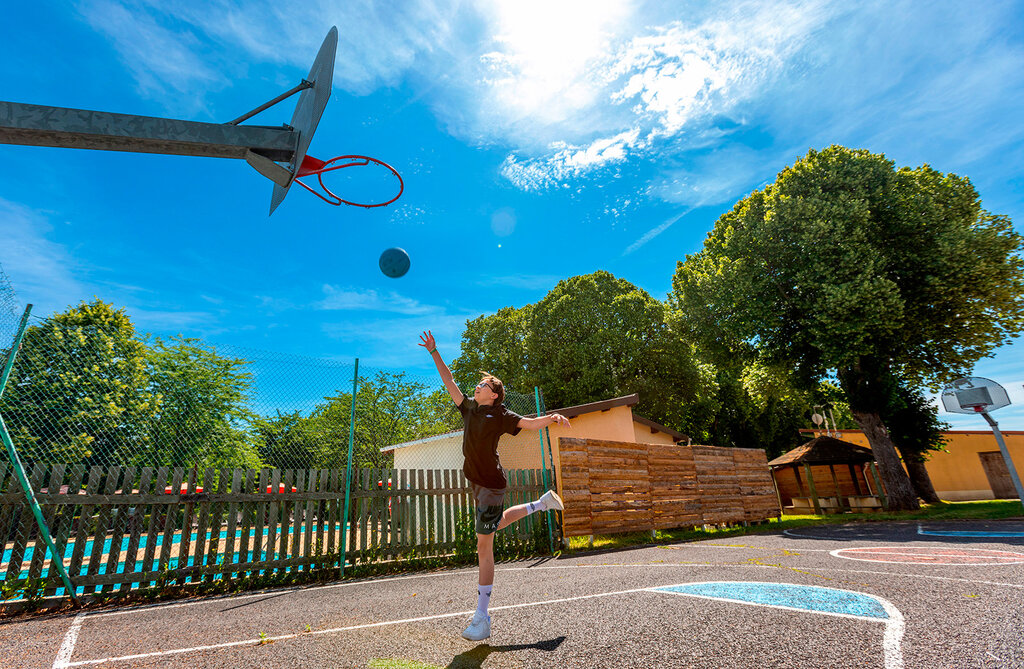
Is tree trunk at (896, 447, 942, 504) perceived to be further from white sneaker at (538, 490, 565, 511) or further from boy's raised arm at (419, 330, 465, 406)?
boy's raised arm at (419, 330, 465, 406)

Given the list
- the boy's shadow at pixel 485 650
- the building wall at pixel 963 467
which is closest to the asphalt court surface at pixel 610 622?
the boy's shadow at pixel 485 650

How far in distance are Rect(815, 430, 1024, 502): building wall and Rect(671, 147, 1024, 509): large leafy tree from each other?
1811 centimetres

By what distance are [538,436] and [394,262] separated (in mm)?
10522

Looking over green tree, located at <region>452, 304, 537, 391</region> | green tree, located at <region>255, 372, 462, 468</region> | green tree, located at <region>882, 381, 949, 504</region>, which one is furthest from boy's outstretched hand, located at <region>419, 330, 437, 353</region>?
green tree, located at <region>882, 381, 949, 504</region>

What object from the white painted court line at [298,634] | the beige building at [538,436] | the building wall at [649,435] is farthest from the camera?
the building wall at [649,435]

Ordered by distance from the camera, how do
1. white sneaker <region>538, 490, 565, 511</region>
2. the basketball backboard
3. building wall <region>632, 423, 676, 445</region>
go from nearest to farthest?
white sneaker <region>538, 490, 565, 511</region>
the basketball backboard
building wall <region>632, 423, 676, 445</region>

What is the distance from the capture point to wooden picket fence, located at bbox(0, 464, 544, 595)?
5.43 meters

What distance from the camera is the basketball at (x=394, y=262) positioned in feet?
19.7

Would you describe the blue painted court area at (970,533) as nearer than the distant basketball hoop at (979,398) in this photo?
Yes

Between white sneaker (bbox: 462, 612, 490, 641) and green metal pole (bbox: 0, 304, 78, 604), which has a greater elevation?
green metal pole (bbox: 0, 304, 78, 604)

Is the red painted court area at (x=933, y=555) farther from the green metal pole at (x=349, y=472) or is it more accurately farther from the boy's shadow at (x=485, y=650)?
the green metal pole at (x=349, y=472)

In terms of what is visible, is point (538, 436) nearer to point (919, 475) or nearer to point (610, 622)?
point (610, 622)

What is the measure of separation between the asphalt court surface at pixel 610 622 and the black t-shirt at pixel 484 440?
114 centimetres

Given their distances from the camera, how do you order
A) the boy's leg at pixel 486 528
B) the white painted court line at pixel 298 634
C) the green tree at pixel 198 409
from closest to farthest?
the white painted court line at pixel 298 634 < the boy's leg at pixel 486 528 < the green tree at pixel 198 409
